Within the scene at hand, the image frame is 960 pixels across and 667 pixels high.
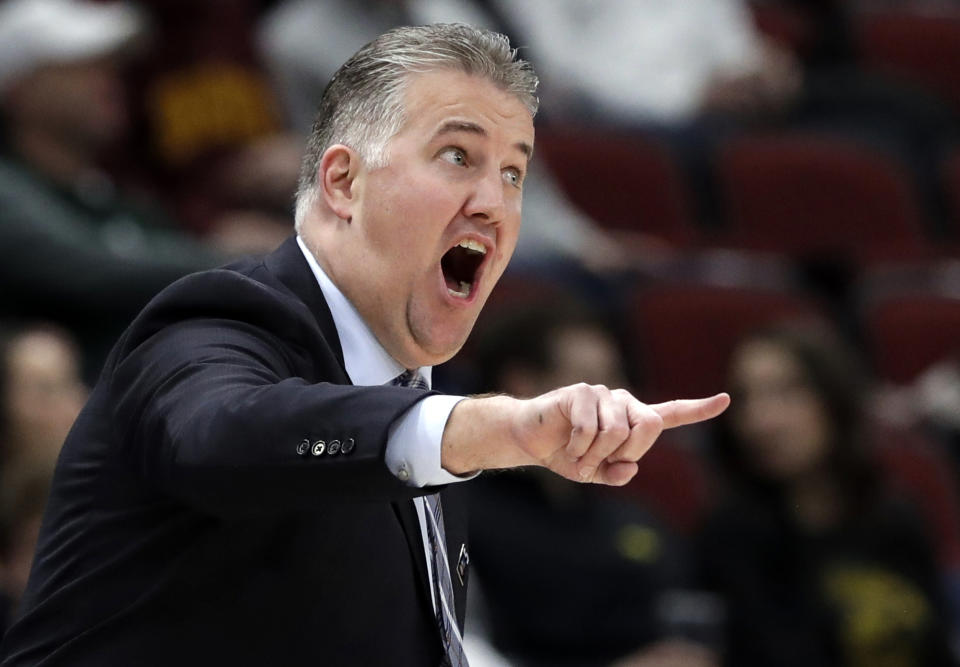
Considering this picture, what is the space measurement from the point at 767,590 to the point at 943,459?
1220 millimetres

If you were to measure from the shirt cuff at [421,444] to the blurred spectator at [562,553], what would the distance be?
2.60 meters

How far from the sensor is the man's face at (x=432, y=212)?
2.04m

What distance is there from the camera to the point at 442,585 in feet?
6.88

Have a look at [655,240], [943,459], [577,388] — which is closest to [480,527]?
[943,459]

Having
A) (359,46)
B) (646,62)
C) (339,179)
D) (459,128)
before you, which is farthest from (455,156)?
(646,62)

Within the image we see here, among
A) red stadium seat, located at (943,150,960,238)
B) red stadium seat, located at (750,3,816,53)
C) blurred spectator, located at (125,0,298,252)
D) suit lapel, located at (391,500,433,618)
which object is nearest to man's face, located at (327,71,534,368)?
suit lapel, located at (391,500,433,618)

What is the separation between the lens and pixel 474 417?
5.25ft

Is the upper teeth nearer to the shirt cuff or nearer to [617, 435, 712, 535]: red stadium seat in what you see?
the shirt cuff

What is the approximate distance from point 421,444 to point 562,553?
8.95ft

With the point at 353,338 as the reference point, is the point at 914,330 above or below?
below

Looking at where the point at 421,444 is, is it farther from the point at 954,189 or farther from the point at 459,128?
the point at 954,189

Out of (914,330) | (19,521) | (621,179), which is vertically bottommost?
(914,330)

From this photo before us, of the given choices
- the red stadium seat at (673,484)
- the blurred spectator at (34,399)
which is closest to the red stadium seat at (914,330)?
the red stadium seat at (673,484)

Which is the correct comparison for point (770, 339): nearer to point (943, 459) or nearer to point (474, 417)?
point (943, 459)
